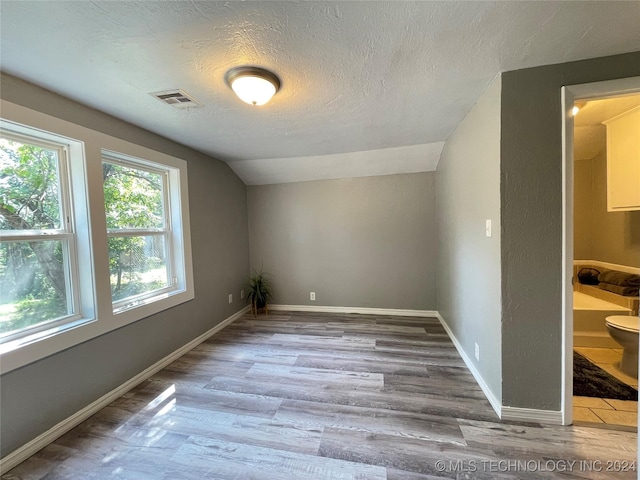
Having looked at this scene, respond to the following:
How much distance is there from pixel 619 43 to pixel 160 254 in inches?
144

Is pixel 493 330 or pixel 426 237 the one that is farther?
pixel 426 237

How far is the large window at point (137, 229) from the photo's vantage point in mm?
2111

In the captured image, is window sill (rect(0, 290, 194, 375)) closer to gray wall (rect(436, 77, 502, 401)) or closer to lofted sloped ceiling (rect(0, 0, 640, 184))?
lofted sloped ceiling (rect(0, 0, 640, 184))

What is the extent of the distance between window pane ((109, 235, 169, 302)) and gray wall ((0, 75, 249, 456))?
0.31 metres

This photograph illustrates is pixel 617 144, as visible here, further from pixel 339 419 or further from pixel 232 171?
pixel 232 171

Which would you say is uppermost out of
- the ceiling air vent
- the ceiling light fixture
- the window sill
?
the ceiling air vent

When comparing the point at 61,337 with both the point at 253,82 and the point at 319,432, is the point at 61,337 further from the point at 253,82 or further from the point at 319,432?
the point at 253,82

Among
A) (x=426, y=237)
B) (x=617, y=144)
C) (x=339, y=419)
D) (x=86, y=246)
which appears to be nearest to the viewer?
(x=339, y=419)

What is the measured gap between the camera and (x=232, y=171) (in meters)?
3.64

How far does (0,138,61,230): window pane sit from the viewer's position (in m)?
1.52

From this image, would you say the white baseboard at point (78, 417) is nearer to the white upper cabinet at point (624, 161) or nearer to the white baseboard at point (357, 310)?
the white baseboard at point (357, 310)

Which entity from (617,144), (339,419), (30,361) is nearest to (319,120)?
(339,419)

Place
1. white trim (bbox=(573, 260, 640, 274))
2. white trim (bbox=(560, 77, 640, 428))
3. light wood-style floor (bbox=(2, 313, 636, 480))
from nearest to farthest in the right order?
light wood-style floor (bbox=(2, 313, 636, 480)), white trim (bbox=(560, 77, 640, 428)), white trim (bbox=(573, 260, 640, 274))

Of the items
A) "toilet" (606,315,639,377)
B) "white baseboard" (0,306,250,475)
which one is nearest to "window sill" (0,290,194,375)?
"white baseboard" (0,306,250,475)
